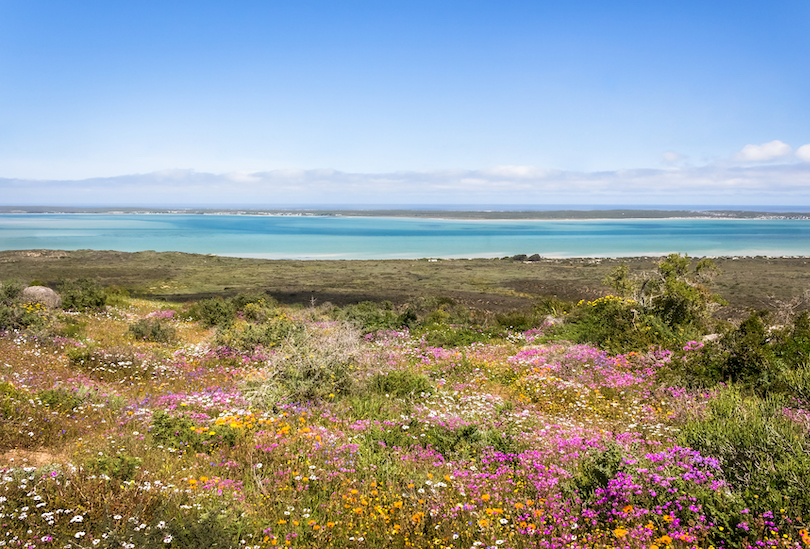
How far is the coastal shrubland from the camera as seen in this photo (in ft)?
15.4

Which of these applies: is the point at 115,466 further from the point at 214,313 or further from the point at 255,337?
the point at 214,313

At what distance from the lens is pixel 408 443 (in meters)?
7.12

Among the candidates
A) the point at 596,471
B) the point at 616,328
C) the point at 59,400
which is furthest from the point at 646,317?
the point at 59,400

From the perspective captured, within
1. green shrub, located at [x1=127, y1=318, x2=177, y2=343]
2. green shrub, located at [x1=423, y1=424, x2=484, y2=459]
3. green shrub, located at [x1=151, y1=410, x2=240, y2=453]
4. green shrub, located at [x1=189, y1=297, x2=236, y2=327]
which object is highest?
green shrub, located at [x1=151, y1=410, x2=240, y2=453]

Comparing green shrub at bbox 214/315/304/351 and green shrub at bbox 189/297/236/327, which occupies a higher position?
green shrub at bbox 214/315/304/351

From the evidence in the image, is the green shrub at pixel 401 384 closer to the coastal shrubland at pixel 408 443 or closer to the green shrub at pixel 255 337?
the coastal shrubland at pixel 408 443

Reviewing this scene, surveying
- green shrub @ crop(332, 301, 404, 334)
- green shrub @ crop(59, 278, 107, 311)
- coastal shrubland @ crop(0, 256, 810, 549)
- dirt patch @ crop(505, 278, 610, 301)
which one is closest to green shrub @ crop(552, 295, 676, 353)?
coastal shrubland @ crop(0, 256, 810, 549)

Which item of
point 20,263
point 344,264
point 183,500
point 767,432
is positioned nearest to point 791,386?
point 767,432

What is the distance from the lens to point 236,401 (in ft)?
28.2

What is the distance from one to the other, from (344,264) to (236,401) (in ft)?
180

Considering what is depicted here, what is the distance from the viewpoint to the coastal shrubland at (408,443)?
15.4 ft

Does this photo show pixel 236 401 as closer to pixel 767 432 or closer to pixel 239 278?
pixel 767 432

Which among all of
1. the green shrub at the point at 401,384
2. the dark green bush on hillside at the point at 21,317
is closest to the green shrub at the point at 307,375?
the green shrub at the point at 401,384

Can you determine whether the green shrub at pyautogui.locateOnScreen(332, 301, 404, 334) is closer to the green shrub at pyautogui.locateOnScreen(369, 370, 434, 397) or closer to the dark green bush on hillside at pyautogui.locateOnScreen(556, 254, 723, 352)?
the dark green bush on hillside at pyautogui.locateOnScreen(556, 254, 723, 352)
